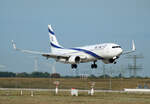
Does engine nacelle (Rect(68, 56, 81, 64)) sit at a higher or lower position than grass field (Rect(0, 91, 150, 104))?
higher

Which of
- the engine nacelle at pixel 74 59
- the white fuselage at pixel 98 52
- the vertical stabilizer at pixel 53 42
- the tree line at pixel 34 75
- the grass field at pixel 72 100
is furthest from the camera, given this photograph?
the tree line at pixel 34 75

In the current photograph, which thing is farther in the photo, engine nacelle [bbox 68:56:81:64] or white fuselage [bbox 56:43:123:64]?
engine nacelle [bbox 68:56:81:64]

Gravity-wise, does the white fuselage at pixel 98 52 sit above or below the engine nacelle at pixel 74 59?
above

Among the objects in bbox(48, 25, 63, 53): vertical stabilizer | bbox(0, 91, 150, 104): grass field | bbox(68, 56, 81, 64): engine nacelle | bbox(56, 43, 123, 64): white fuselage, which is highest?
bbox(48, 25, 63, 53): vertical stabilizer

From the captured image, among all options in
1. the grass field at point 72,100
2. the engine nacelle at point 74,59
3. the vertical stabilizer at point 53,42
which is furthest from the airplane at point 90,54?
the grass field at point 72,100

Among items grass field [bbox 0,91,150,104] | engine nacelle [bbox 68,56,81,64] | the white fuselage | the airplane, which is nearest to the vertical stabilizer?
the airplane

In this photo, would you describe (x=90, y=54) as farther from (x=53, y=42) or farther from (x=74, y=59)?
(x=53, y=42)

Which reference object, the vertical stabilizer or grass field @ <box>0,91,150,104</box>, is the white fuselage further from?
grass field @ <box>0,91,150,104</box>

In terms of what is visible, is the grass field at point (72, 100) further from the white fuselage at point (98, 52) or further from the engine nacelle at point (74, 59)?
the engine nacelle at point (74, 59)

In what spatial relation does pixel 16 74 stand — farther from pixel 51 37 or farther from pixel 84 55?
pixel 84 55

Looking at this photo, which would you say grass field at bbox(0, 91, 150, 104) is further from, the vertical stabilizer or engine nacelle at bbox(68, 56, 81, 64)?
the vertical stabilizer

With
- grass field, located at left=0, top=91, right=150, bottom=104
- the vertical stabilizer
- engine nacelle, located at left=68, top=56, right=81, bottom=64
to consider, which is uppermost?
the vertical stabilizer

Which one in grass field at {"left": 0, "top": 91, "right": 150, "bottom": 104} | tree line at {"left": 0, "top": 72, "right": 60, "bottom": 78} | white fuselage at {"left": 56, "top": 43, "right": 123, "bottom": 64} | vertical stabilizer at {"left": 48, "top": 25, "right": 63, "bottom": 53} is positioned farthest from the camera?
tree line at {"left": 0, "top": 72, "right": 60, "bottom": 78}

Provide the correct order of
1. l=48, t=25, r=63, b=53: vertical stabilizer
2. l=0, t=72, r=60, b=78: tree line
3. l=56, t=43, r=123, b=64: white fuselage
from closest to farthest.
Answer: l=56, t=43, r=123, b=64: white fuselage → l=48, t=25, r=63, b=53: vertical stabilizer → l=0, t=72, r=60, b=78: tree line
